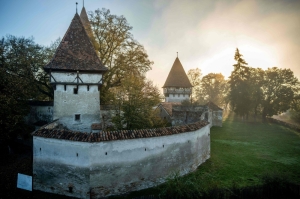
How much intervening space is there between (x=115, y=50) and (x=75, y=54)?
6555 mm

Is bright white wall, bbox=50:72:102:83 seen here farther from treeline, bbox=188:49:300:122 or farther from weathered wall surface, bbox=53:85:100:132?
treeline, bbox=188:49:300:122

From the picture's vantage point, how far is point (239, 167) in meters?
13.4

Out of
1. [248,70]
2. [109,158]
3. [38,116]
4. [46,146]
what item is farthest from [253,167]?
[248,70]

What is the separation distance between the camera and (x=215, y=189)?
8.88m

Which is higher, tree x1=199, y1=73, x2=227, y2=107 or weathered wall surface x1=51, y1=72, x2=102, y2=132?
tree x1=199, y1=73, x2=227, y2=107

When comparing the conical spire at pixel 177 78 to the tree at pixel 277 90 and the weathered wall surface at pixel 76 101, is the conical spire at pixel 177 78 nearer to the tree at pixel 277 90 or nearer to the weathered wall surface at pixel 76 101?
the tree at pixel 277 90

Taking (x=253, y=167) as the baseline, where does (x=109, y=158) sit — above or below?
above

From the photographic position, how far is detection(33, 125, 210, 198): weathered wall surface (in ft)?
31.7

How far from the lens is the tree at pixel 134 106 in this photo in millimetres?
14531

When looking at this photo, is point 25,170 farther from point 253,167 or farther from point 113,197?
point 253,167

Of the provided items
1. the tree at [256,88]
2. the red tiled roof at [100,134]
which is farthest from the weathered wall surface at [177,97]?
the red tiled roof at [100,134]

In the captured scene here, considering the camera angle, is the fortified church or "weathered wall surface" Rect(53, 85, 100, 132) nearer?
the fortified church

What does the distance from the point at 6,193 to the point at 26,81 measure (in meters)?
11.2

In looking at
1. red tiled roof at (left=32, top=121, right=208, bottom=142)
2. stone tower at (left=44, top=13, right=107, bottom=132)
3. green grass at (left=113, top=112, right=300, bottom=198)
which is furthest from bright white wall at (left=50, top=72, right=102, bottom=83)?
green grass at (left=113, top=112, right=300, bottom=198)
